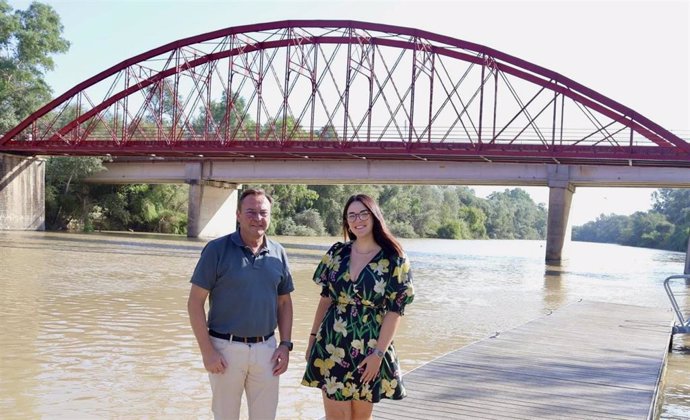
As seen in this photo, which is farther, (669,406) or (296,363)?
(296,363)

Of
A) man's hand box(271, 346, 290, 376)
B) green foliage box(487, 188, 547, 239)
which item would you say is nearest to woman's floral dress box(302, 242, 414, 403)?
man's hand box(271, 346, 290, 376)

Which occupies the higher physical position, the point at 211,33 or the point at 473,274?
the point at 211,33

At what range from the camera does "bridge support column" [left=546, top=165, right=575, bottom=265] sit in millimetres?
39000

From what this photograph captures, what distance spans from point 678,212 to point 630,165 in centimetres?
7617

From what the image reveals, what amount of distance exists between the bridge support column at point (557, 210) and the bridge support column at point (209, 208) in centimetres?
2027

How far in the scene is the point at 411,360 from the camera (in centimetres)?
938

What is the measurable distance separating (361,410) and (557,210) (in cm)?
3619

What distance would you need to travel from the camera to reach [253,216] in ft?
14.4

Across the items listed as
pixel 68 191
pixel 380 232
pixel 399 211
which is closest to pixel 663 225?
pixel 399 211

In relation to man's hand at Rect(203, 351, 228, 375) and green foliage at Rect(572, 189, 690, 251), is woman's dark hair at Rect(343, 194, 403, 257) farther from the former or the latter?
green foliage at Rect(572, 189, 690, 251)

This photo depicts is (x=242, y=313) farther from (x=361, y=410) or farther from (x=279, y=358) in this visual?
(x=361, y=410)

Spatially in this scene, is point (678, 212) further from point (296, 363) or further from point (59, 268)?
point (296, 363)

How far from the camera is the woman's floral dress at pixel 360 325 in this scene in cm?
438

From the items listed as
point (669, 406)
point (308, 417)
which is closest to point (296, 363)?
point (308, 417)
